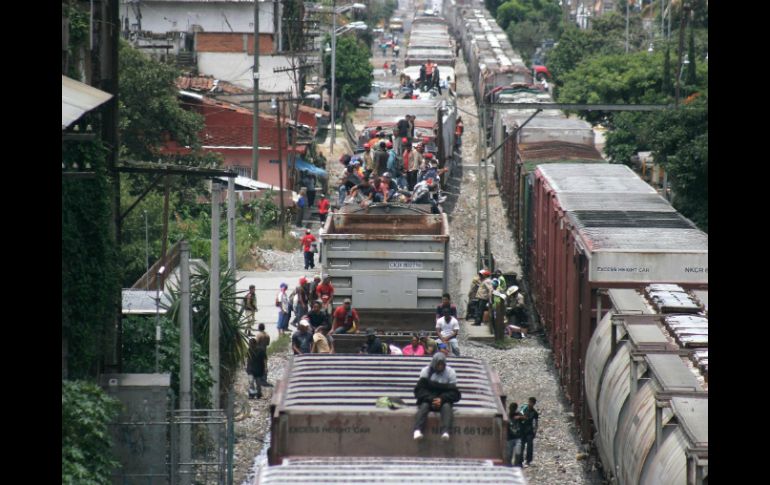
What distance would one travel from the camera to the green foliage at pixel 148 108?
118ft

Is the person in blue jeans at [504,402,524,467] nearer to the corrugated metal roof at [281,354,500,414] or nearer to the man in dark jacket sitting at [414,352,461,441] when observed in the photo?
the corrugated metal roof at [281,354,500,414]

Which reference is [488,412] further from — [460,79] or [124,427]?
[460,79]

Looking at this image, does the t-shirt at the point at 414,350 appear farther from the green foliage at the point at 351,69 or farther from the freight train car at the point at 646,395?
the green foliage at the point at 351,69

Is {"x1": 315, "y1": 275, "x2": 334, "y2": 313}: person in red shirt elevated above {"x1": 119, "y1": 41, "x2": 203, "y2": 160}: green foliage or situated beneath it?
situated beneath

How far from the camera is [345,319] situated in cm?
1789

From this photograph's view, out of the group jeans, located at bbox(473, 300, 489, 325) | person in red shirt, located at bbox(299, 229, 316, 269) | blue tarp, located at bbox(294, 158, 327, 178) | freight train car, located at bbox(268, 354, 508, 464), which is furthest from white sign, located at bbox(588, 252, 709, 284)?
blue tarp, located at bbox(294, 158, 327, 178)

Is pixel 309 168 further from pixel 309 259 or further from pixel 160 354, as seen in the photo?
pixel 160 354

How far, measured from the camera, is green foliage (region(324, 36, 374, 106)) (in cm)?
6247

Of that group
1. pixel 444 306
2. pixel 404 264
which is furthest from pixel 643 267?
pixel 404 264

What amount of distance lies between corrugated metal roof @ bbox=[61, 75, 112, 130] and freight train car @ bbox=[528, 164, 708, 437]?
19.6 ft

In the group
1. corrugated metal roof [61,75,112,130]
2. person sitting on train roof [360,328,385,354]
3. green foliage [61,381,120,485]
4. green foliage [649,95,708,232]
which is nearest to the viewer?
green foliage [61,381,120,485]

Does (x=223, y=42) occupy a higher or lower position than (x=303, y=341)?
higher

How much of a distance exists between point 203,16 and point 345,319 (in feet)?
122

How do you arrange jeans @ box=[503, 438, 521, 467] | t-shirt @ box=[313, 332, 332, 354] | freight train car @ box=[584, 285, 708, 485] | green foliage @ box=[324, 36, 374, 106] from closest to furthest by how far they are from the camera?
freight train car @ box=[584, 285, 708, 485] < jeans @ box=[503, 438, 521, 467] < t-shirt @ box=[313, 332, 332, 354] < green foliage @ box=[324, 36, 374, 106]
